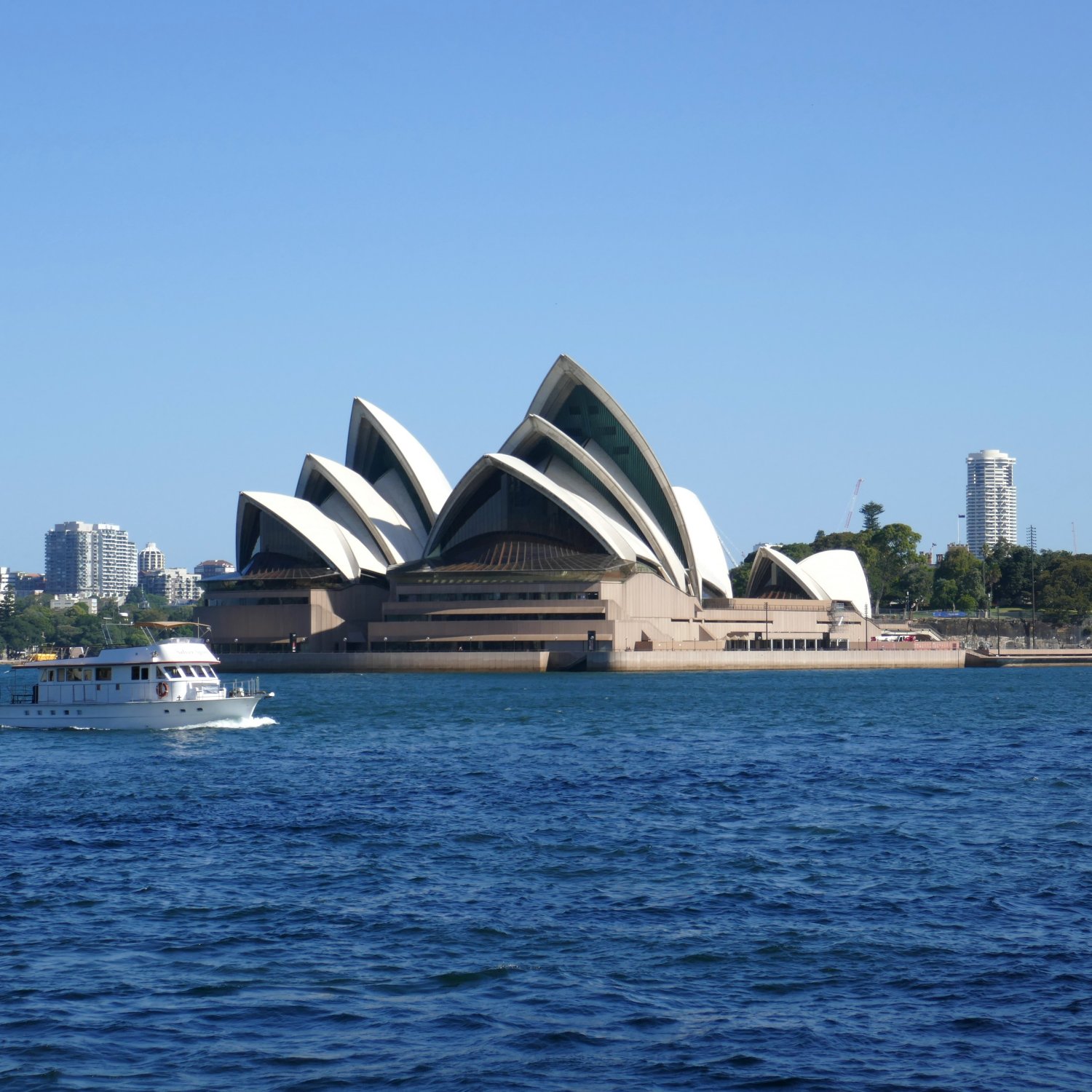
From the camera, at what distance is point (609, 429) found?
9531cm

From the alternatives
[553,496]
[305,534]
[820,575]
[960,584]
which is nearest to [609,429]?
[553,496]

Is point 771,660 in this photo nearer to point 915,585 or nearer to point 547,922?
point 915,585

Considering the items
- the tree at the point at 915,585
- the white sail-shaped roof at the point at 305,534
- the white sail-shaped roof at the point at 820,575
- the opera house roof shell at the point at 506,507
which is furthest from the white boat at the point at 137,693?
the tree at the point at 915,585

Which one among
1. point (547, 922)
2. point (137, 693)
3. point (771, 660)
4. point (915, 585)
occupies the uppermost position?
point (915, 585)

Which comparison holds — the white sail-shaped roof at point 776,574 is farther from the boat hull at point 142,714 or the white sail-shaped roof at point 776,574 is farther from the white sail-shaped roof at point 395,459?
the boat hull at point 142,714

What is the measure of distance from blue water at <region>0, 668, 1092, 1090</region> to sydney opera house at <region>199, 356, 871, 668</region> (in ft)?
170

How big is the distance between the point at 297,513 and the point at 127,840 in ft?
237

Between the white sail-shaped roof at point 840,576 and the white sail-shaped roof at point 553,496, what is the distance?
22533mm

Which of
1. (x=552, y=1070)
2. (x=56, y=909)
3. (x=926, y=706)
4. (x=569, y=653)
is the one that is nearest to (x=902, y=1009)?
(x=552, y=1070)

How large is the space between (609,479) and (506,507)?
6.68m

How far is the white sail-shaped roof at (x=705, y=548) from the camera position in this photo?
10350 cm

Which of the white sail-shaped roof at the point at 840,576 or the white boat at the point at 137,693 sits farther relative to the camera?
the white sail-shaped roof at the point at 840,576

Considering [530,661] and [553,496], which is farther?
[553,496]

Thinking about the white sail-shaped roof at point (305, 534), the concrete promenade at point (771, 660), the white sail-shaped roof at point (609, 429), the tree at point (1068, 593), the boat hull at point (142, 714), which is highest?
the white sail-shaped roof at point (609, 429)
